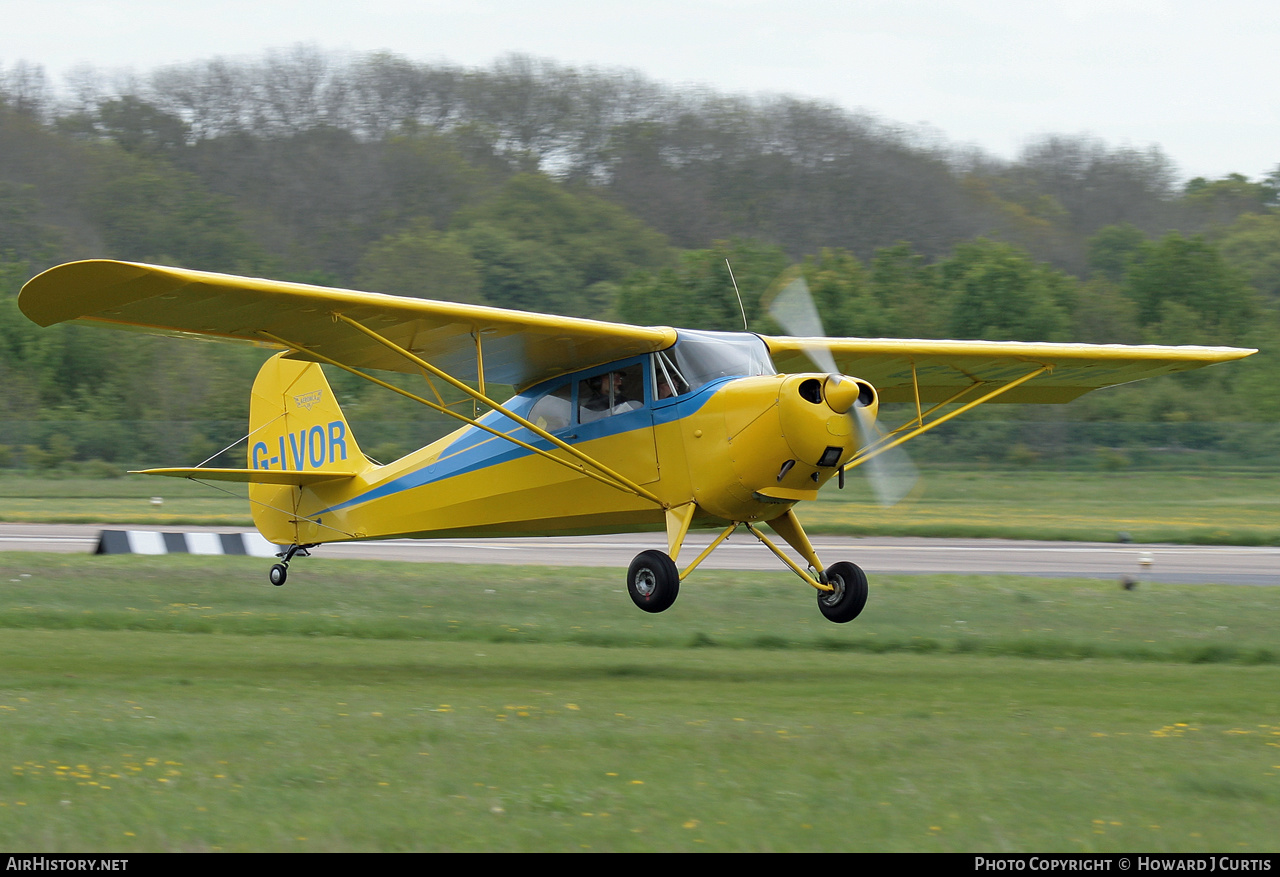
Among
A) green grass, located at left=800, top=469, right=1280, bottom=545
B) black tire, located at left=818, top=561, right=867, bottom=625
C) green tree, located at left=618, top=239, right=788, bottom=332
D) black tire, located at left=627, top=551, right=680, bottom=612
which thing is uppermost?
green tree, located at left=618, top=239, right=788, bottom=332

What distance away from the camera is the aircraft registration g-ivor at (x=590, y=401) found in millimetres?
10945

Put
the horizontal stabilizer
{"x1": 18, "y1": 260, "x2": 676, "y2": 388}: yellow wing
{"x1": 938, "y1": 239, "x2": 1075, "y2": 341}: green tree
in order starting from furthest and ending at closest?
{"x1": 938, "y1": 239, "x2": 1075, "y2": 341}: green tree → the horizontal stabilizer → {"x1": 18, "y1": 260, "x2": 676, "y2": 388}: yellow wing

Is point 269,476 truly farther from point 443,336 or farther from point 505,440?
point 443,336

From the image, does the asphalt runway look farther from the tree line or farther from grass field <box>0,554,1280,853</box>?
the tree line

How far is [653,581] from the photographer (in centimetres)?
1158

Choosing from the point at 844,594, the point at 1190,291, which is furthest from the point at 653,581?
the point at 1190,291

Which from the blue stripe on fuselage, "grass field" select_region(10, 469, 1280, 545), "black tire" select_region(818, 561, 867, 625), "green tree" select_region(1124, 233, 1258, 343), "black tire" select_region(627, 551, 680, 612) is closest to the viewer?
"black tire" select_region(627, 551, 680, 612)

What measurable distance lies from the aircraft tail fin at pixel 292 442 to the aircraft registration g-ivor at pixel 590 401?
0.10m

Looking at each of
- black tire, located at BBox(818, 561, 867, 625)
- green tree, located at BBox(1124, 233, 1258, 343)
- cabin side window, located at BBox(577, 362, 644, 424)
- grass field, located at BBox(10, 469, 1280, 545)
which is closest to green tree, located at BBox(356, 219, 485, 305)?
grass field, located at BBox(10, 469, 1280, 545)

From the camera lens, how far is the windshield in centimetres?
1217

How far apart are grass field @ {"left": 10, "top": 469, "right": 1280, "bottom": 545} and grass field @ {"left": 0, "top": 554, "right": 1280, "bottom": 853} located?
10.6 m

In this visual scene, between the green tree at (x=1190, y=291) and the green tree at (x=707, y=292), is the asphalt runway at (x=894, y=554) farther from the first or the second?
the green tree at (x=1190, y=291)

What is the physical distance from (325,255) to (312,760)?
6948 centimetres

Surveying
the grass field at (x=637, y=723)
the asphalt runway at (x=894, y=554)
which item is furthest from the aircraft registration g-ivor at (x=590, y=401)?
the asphalt runway at (x=894, y=554)
